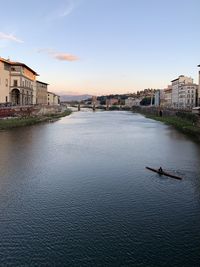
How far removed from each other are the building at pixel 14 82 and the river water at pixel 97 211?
1475 inches

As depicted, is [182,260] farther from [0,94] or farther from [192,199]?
[0,94]

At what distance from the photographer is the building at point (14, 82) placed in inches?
2340

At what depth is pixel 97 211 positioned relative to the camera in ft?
43.2

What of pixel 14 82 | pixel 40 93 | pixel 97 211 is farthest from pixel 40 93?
pixel 97 211

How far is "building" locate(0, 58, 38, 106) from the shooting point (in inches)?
2340

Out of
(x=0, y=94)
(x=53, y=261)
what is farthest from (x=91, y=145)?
(x=0, y=94)

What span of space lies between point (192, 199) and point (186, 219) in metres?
2.45

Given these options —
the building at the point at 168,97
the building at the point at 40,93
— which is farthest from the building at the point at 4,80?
the building at the point at 168,97

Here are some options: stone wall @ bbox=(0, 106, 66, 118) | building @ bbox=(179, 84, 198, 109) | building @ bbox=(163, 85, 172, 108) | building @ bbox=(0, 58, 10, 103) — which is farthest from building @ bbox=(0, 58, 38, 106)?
building @ bbox=(163, 85, 172, 108)

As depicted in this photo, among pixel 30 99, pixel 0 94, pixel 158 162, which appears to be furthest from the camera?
pixel 30 99

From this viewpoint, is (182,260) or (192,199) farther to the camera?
(192,199)

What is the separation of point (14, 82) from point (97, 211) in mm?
54379

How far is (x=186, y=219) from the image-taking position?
491 inches

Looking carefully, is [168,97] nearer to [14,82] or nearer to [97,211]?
[14,82]
